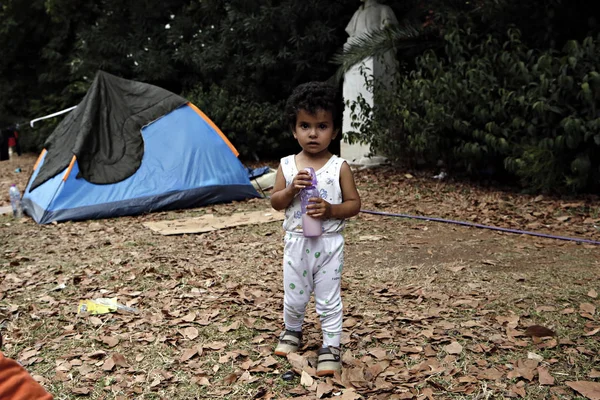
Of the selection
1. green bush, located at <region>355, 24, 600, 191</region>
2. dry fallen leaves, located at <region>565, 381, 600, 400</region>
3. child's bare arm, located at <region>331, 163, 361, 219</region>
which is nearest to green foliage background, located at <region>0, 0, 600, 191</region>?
green bush, located at <region>355, 24, 600, 191</region>

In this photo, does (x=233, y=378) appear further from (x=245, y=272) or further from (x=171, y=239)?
(x=171, y=239)

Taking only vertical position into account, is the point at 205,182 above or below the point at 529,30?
below

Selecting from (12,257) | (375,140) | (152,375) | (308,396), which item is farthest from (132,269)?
(375,140)

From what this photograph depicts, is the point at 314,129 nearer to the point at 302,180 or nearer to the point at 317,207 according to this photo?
the point at 302,180

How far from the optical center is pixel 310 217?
292cm

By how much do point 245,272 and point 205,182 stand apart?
337cm

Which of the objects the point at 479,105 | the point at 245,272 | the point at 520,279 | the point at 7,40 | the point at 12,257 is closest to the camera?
the point at 520,279

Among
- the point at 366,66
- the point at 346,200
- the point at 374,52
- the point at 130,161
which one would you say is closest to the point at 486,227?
the point at 346,200

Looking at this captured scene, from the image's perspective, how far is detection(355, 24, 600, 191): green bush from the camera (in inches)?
269

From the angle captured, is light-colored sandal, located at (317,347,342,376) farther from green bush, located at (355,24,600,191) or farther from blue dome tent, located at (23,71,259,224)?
blue dome tent, located at (23,71,259,224)

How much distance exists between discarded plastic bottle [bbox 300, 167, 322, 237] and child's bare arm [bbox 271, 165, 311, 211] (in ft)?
0.12

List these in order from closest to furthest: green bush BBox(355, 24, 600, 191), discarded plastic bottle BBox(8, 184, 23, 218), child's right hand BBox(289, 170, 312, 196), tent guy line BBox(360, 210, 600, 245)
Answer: child's right hand BBox(289, 170, 312, 196) → tent guy line BBox(360, 210, 600, 245) → green bush BBox(355, 24, 600, 191) → discarded plastic bottle BBox(8, 184, 23, 218)

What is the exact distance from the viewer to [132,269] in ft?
16.6

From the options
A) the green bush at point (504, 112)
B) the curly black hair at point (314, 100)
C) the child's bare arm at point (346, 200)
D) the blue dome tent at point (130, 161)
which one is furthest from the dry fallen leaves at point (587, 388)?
the blue dome tent at point (130, 161)
